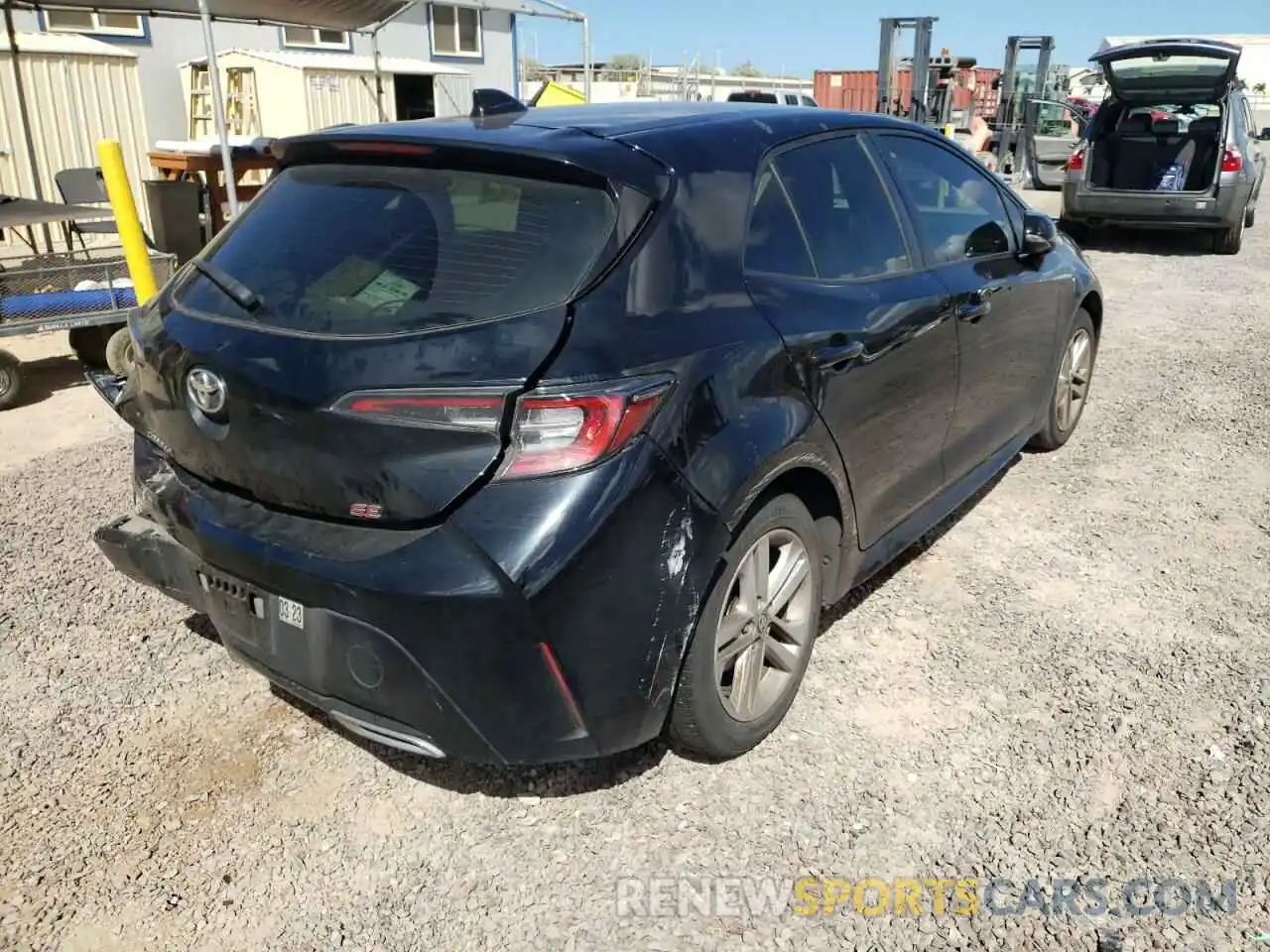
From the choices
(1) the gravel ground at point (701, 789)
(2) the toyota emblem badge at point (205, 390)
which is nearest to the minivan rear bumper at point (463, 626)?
(2) the toyota emblem badge at point (205, 390)

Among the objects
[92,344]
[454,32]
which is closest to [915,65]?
[454,32]

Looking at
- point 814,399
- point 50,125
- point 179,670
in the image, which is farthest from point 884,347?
point 50,125

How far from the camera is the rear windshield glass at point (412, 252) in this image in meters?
2.24

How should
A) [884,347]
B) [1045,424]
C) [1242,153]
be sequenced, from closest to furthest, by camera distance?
[884,347], [1045,424], [1242,153]

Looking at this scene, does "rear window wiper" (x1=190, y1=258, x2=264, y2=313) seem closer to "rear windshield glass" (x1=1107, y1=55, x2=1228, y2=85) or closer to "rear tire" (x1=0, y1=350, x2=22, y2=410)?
"rear tire" (x1=0, y1=350, x2=22, y2=410)

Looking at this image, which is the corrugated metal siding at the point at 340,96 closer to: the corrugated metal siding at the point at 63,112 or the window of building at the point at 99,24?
the window of building at the point at 99,24

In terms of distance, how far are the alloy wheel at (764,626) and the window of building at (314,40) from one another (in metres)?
19.1

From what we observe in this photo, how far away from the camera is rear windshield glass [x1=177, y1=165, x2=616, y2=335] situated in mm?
2244

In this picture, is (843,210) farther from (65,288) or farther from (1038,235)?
(65,288)

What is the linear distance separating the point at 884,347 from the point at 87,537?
3.24 metres

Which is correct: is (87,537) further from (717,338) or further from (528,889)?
(717,338)

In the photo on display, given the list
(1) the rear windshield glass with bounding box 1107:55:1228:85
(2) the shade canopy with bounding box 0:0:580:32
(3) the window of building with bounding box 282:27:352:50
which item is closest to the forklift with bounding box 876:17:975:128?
(1) the rear windshield glass with bounding box 1107:55:1228:85

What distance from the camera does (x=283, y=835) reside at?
2521 millimetres

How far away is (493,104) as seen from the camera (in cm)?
308
